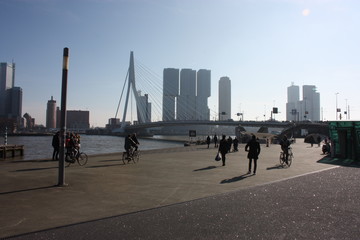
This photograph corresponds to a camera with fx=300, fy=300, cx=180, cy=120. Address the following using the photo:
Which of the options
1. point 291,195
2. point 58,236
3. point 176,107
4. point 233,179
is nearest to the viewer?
point 58,236

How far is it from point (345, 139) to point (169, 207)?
1673 cm

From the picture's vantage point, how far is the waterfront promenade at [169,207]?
16.5 ft

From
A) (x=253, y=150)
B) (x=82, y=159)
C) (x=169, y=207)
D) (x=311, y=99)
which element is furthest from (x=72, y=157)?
→ (x=311, y=99)

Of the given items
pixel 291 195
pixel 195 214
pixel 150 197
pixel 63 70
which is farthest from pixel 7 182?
pixel 291 195

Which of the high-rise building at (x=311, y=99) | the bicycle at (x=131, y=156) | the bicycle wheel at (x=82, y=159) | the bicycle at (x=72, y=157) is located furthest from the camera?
the high-rise building at (x=311, y=99)

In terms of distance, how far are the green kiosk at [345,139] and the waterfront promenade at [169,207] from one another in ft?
29.3

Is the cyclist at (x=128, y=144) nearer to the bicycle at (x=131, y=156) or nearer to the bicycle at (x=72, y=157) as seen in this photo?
the bicycle at (x=131, y=156)

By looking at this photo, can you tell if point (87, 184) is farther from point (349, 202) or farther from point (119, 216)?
point (349, 202)

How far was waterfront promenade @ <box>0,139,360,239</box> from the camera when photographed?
16.5 ft

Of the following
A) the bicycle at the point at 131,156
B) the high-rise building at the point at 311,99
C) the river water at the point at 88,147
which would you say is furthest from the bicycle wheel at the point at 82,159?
the high-rise building at the point at 311,99

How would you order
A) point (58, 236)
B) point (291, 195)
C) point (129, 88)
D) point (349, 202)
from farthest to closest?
1. point (129, 88)
2. point (291, 195)
3. point (349, 202)
4. point (58, 236)

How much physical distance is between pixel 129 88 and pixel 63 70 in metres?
82.4

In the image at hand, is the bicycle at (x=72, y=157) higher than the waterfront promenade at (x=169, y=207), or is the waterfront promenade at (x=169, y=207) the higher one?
the bicycle at (x=72, y=157)

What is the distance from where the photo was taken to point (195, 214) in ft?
19.8
